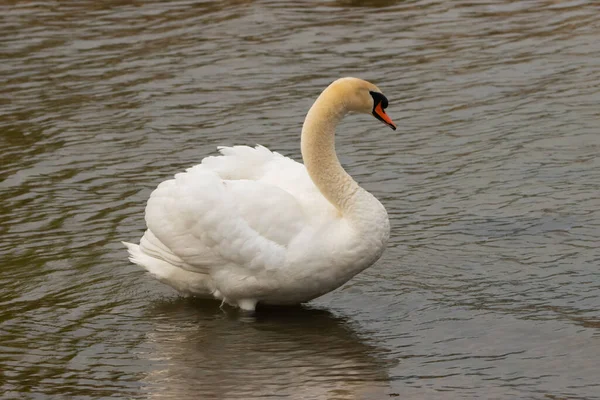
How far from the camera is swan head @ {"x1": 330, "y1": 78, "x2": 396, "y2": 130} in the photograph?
8.65 metres

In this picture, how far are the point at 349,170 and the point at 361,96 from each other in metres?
2.87

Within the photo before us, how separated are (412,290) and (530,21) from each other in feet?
25.0

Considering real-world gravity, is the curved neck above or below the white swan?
above

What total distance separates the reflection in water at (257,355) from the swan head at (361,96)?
137cm

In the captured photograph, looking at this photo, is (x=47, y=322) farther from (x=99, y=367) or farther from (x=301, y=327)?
(x=301, y=327)

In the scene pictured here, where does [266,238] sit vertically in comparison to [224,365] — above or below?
above

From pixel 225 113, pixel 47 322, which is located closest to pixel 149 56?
pixel 225 113

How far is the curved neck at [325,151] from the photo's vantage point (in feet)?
28.3

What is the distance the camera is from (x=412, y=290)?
8938 mm

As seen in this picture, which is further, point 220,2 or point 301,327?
point 220,2

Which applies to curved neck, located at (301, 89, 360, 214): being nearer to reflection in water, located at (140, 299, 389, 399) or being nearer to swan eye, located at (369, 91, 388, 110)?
swan eye, located at (369, 91, 388, 110)

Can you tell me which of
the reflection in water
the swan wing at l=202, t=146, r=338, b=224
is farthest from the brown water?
the swan wing at l=202, t=146, r=338, b=224

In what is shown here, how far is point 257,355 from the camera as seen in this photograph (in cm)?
806

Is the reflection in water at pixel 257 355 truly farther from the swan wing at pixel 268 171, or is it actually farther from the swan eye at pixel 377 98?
the swan eye at pixel 377 98
